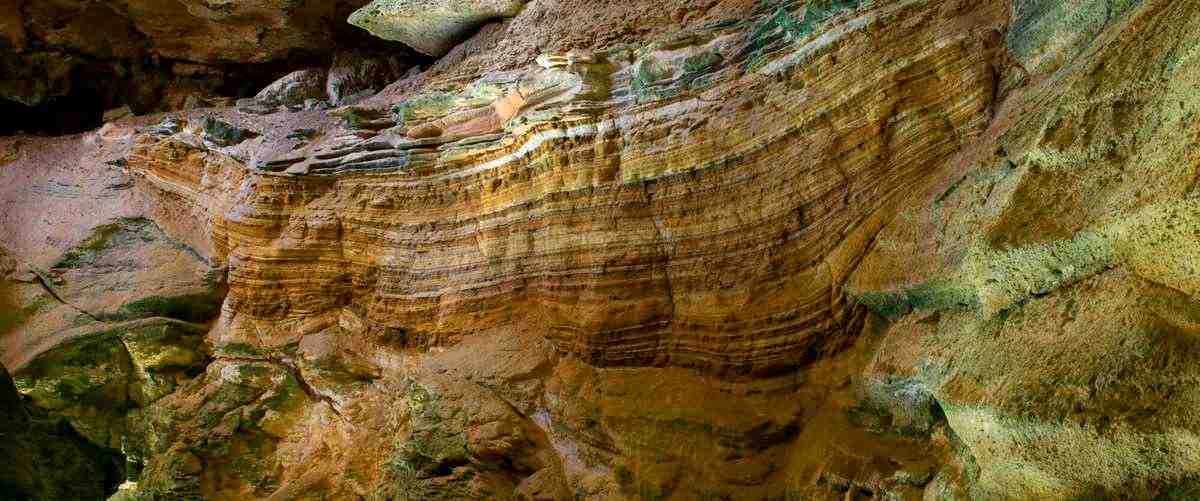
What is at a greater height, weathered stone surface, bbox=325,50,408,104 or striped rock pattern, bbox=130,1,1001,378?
weathered stone surface, bbox=325,50,408,104

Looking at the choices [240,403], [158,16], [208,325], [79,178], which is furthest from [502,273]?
[158,16]

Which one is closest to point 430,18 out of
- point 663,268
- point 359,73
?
point 359,73

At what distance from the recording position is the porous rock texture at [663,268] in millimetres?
2906

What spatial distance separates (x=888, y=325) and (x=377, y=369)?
4.23 m

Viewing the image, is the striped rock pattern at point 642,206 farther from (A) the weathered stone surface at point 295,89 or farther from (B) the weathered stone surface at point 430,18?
(A) the weathered stone surface at point 295,89

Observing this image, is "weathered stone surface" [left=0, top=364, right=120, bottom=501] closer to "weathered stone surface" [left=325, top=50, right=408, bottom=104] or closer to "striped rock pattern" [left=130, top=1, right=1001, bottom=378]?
"striped rock pattern" [left=130, top=1, right=1001, bottom=378]

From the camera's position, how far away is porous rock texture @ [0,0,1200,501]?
291 cm

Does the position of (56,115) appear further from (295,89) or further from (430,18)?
(430,18)

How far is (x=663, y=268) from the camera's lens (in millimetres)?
4988

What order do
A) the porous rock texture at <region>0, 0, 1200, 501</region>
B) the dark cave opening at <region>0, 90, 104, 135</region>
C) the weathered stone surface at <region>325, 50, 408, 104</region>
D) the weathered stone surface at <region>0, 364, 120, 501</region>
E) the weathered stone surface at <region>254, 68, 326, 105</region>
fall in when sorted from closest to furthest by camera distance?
the porous rock texture at <region>0, 0, 1200, 501</region> < the weathered stone surface at <region>0, 364, 120, 501</region> < the weathered stone surface at <region>254, 68, 326, 105</region> < the weathered stone surface at <region>325, 50, 408, 104</region> < the dark cave opening at <region>0, 90, 104, 135</region>

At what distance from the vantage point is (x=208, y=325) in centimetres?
743

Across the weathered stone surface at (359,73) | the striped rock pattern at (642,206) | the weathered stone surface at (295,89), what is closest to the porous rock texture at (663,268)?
the striped rock pattern at (642,206)

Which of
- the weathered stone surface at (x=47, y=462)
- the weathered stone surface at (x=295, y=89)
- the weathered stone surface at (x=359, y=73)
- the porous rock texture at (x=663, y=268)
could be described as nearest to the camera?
the porous rock texture at (x=663, y=268)

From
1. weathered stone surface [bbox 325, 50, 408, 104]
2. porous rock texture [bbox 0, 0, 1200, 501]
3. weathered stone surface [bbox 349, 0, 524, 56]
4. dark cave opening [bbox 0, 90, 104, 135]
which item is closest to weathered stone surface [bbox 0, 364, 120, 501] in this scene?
porous rock texture [bbox 0, 0, 1200, 501]
